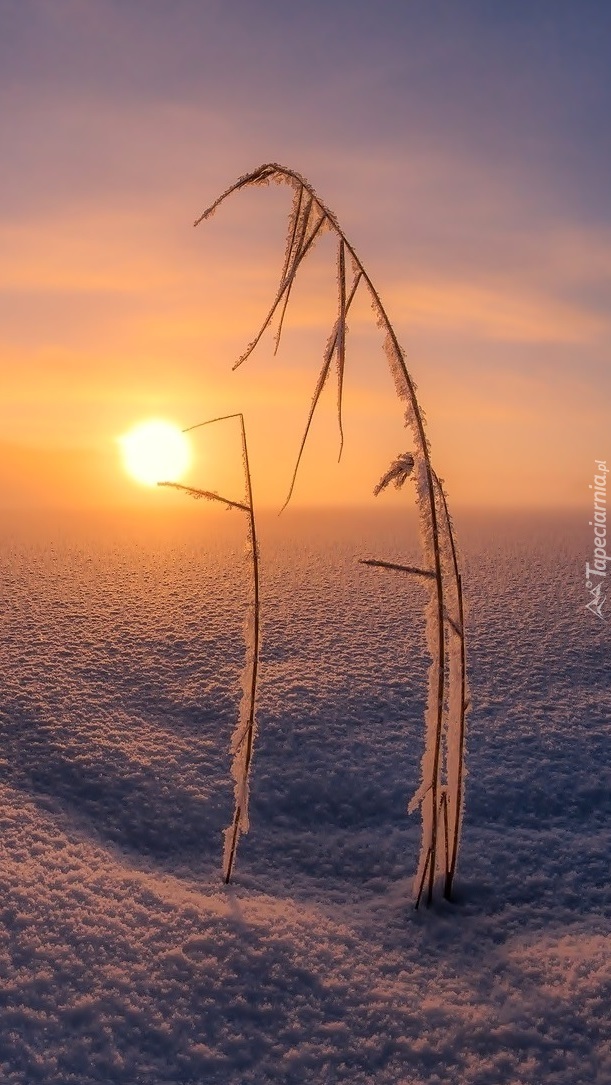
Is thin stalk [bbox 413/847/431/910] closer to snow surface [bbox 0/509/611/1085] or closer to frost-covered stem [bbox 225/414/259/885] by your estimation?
snow surface [bbox 0/509/611/1085]

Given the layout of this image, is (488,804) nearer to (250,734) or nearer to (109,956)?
(250,734)

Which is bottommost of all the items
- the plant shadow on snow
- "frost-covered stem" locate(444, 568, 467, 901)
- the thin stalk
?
the plant shadow on snow

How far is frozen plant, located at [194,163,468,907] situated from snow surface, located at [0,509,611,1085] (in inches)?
14.9

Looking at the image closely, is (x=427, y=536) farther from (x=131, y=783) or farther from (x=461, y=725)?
(x=131, y=783)

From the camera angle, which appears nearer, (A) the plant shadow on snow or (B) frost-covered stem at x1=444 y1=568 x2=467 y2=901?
(B) frost-covered stem at x1=444 y1=568 x2=467 y2=901

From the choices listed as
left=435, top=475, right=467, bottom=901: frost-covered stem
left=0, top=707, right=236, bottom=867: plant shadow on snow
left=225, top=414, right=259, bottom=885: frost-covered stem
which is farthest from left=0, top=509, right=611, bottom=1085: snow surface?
left=225, top=414, right=259, bottom=885: frost-covered stem

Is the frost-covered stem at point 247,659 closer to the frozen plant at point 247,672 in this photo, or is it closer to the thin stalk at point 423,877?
the frozen plant at point 247,672

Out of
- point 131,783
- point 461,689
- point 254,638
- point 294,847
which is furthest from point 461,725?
point 131,783

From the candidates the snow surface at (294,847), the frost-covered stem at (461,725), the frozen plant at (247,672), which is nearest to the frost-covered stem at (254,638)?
the frozen plant at (247,672)

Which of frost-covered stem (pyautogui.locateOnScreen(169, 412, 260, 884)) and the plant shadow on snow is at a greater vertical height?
frost-covered stem (pyautogui.locateOnScreen(169, 412, 260, 884))

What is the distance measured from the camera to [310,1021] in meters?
2.32

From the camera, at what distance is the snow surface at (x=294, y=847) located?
88.3 inches

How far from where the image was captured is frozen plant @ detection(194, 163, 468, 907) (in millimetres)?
2143

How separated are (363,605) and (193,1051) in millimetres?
5335
